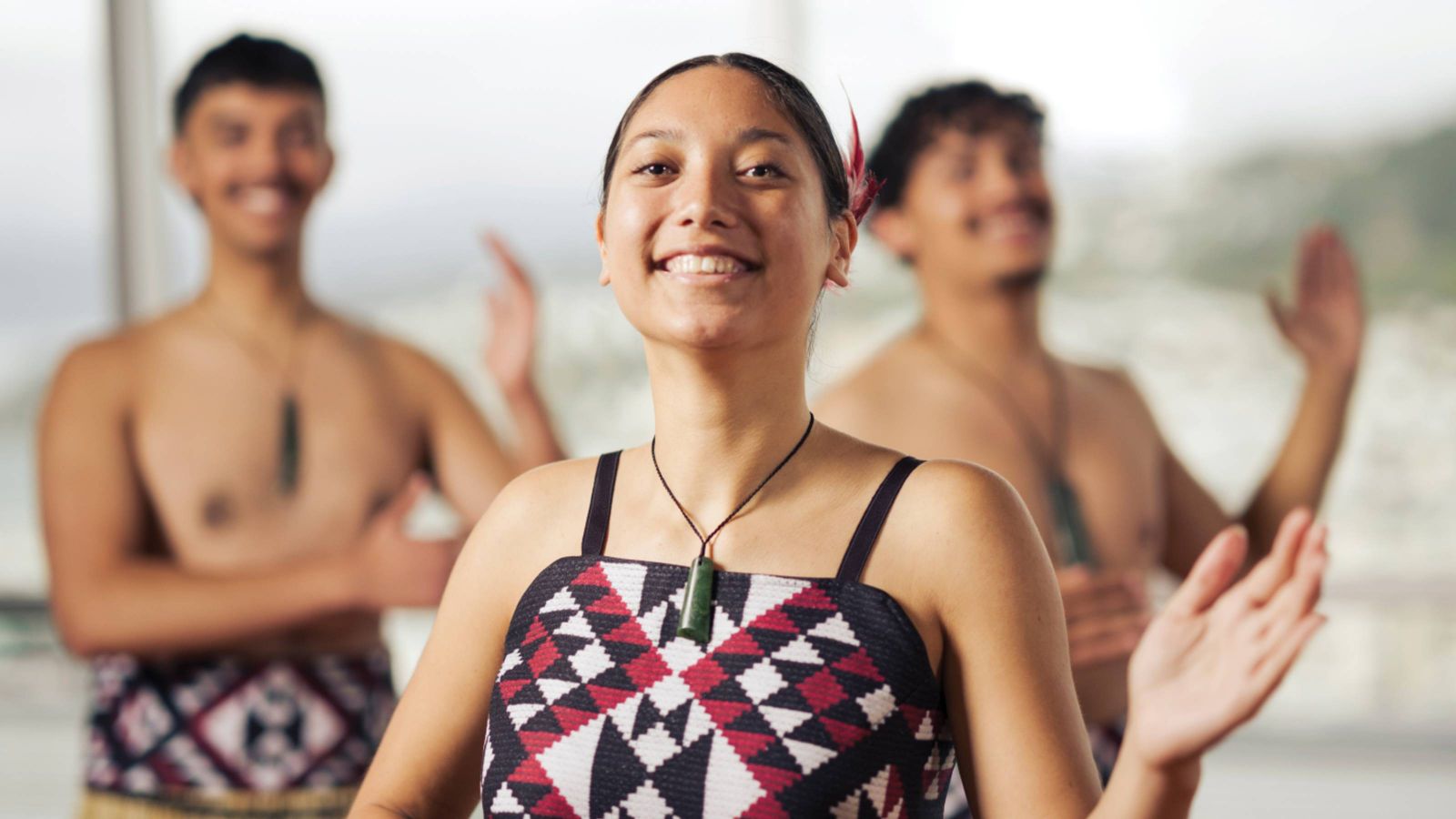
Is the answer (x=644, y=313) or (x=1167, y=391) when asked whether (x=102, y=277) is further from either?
(x=644, y=313)

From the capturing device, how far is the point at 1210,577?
87cm

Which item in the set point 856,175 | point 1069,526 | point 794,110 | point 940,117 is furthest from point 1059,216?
point 794,110

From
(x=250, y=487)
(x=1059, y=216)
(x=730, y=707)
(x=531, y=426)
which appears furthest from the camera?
(x=1059, y=216)

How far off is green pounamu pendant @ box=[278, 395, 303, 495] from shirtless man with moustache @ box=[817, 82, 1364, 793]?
745mm

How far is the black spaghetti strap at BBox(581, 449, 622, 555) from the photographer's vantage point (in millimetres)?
1085

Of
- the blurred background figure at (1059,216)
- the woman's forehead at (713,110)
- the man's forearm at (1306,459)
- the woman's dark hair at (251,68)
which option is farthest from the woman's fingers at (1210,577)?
the blurred background figure at (1059,216)

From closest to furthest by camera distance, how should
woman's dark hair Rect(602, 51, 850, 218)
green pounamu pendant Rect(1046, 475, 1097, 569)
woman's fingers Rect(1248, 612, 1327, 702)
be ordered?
1. woman's fingers Rect(1248, 612, 1327, 702)
2. woman's dark hair Rect(602, 51, 850, 218)
3. green pounamu pendant Rect(1046, 475, 1097, 569)

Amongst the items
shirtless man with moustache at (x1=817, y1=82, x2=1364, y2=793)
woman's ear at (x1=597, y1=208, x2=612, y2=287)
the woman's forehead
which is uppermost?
the woman's forehead

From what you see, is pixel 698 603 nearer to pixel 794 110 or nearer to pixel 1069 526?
pixel 794 110

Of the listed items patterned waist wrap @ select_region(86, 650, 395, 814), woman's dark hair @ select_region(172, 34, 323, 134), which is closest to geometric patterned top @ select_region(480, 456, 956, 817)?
patterned waist wrap @ select_region(86, 650, 395, 814)

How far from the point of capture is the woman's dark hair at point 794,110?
1072 millimetres

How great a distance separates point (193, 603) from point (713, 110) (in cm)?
133

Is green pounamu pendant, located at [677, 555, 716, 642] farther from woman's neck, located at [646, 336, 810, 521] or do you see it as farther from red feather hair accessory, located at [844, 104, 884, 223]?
red feather hair accessory, located at [844, 104, 884, 223]

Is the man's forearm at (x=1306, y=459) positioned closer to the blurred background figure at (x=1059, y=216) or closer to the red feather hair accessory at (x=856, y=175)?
the red feather hair accessory at (x=856, y=175)
